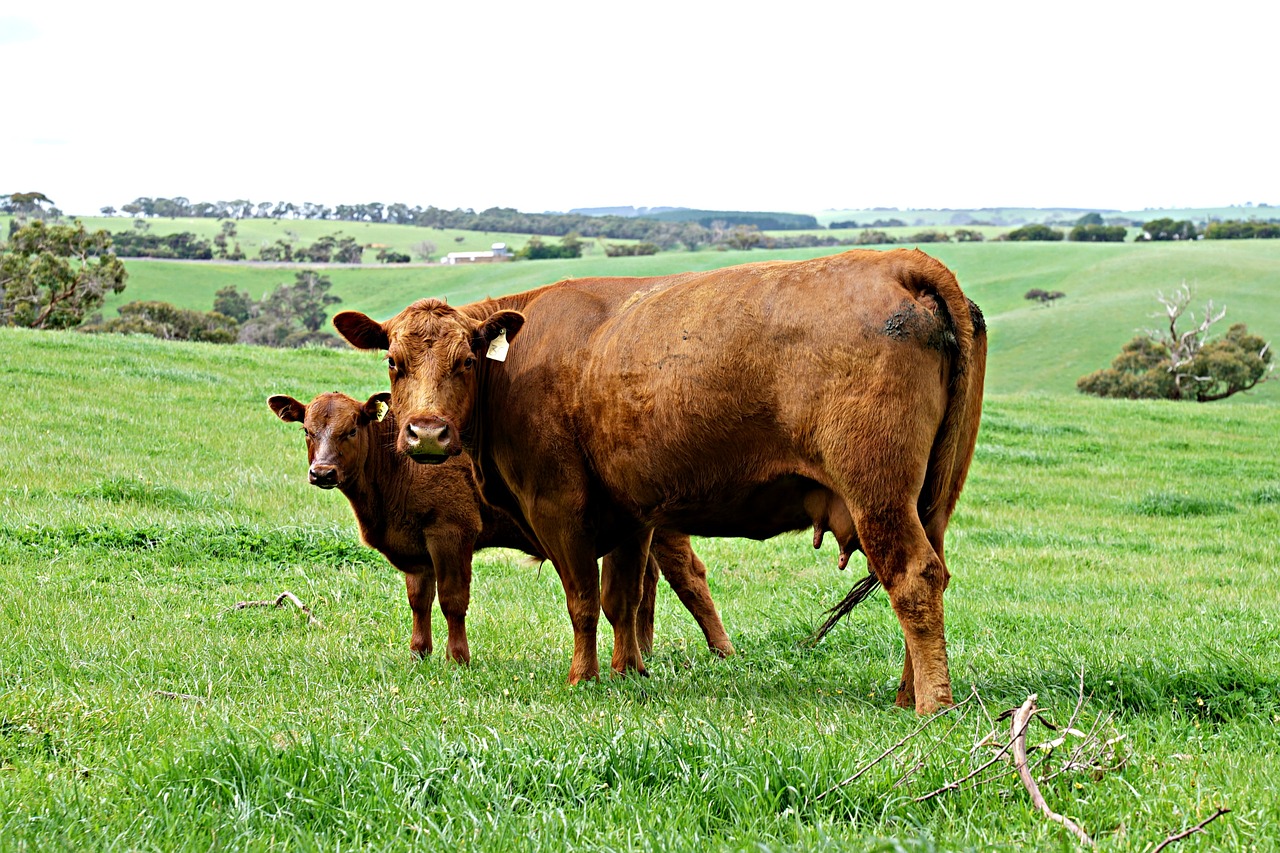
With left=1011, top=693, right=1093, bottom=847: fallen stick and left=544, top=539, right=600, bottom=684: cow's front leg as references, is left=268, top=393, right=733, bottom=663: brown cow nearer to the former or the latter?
left=544, top=539, right=600, bottom=684: cow's front leg

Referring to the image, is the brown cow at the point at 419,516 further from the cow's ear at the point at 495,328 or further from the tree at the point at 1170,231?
the tree at the point at 1170,231

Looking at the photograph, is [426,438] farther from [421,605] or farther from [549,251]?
[549,251]

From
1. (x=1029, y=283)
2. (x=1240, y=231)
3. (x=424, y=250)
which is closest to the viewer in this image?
(x=1029, y=283)

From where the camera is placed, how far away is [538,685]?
7.55 m

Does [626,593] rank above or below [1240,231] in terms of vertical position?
below

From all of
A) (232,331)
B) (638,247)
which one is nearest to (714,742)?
(232,331)

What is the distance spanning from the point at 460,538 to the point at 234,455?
980cm

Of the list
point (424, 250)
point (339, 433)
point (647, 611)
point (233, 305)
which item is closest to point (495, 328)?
point (339, 433)

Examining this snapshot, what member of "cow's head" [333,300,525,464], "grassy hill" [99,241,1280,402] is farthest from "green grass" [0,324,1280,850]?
"grassy hill" [99,241,1280,402]

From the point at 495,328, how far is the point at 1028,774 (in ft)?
15.2

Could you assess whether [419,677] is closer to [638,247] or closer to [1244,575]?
[1244,575]

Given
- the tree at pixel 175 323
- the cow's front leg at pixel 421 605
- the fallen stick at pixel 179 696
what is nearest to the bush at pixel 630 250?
the tree at pixel 175 323

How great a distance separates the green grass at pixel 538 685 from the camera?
420 centimetres

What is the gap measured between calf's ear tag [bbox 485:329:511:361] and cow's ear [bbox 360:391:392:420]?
183cm
